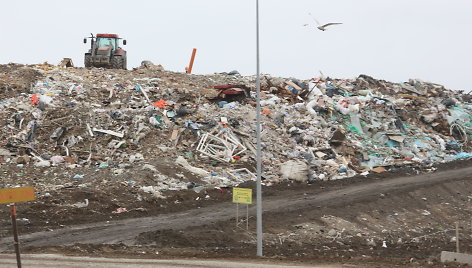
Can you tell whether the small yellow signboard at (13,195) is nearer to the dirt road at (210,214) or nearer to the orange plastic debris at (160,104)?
the dirt road at (210,214)

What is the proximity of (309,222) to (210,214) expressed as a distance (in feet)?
11.2

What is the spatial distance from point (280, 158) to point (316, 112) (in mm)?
5485

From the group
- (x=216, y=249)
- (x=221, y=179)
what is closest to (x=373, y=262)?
(x=216, y=249)

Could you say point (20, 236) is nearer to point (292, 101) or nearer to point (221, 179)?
→ point (221, 179)

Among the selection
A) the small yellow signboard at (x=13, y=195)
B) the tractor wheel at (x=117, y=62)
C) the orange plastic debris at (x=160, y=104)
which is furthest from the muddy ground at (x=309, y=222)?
the tractor wheel at (x=117, y=62)

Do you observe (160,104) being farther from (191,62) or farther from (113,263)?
(113,263)

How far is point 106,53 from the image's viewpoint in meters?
40.2

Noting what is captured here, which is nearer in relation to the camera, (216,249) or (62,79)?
(216,249)

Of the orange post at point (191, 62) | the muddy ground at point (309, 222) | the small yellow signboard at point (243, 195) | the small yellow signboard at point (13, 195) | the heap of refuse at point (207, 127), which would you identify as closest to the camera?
the small yellow signboard at point (13, 195)

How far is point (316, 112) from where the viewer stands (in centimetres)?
3509

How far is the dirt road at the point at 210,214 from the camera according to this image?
1928 centimetres

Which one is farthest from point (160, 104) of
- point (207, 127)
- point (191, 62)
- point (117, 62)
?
point (191, 62)

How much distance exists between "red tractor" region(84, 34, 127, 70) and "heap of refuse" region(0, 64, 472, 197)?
1586 mm

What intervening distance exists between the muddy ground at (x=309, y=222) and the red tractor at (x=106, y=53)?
15.9 m
